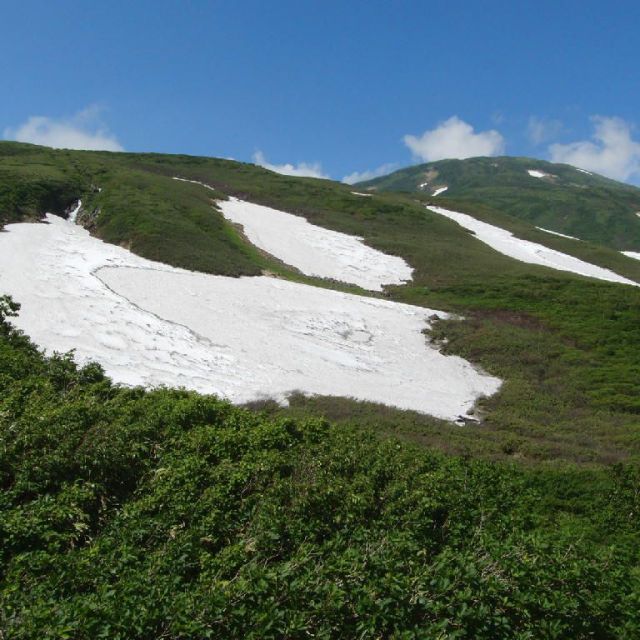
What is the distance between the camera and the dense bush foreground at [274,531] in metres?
6.86

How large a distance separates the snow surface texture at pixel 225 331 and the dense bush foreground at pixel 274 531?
5493 mm

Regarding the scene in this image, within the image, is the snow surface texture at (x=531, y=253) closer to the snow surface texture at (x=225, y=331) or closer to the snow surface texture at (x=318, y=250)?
the snow surface texture at (x=318, y=250)

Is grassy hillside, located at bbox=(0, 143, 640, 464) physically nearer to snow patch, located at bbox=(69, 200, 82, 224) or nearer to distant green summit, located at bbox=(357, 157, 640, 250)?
snow patch, located at bbox=(69, 200, 82, 224)

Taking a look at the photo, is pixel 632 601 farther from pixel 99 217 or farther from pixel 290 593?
pixel 99 217

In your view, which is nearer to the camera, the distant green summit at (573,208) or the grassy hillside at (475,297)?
the grassy hillside at (475,297)

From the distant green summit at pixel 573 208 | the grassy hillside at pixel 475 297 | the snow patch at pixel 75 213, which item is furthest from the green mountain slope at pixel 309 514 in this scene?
the distant green summit at pixel 573 208

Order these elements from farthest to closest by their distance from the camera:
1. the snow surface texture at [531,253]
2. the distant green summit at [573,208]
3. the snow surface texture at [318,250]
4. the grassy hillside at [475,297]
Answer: the distant green summit at [573,208] < the snow surface texture at [531,253] < the snow surface texture at [318,250] < the grassy hillside at [475,297]

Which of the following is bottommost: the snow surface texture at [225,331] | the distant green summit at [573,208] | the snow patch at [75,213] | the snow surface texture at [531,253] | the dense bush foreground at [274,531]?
the dense bush foreground at [274,531]

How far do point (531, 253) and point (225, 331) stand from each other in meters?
51.0

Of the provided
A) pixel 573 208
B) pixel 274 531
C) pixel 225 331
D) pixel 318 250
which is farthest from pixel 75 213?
pixel 573 208

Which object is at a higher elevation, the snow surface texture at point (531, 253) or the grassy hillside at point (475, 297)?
the snow surface texture at point (531, 253)

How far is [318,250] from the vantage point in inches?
1981

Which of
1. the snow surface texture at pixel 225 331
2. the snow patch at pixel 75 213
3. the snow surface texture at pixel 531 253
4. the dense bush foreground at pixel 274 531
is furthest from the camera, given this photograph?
the snow surface texture at pixel 531 253

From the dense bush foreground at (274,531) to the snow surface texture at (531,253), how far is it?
49.2 meters
